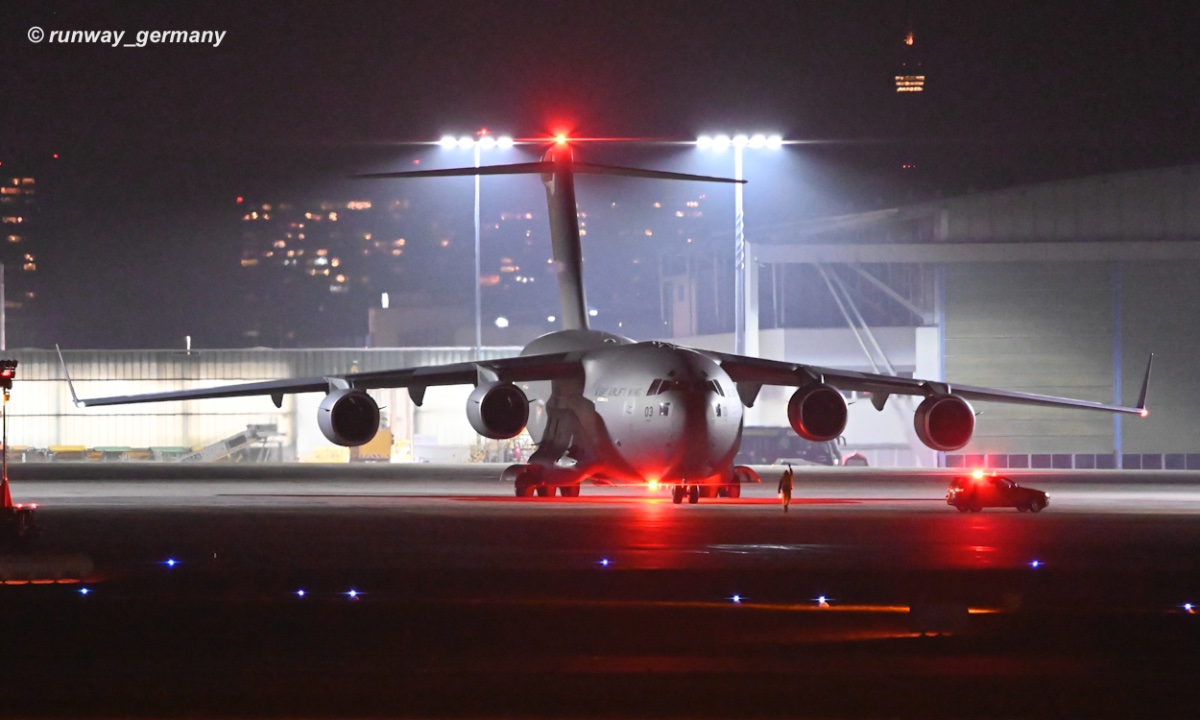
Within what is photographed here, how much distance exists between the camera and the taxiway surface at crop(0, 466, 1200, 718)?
1042 centimetres

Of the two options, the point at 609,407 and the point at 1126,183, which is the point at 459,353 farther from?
the point at 609,407

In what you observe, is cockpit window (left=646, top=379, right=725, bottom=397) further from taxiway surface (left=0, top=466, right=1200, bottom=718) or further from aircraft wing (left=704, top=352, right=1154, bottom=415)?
taxiway surface (left=0, top=466, right=1200, bottom=718)

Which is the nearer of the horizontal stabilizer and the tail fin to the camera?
the horizontal stabilizer

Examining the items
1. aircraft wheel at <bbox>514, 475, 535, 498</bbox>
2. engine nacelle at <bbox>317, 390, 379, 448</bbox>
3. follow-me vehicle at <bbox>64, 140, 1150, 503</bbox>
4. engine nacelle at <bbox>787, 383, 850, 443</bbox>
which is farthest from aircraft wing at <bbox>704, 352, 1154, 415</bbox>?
engine nacelle at <bbox>317, 390, 379, 448</bbox>

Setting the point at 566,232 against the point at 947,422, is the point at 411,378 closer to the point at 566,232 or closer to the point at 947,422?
the point at 566,232

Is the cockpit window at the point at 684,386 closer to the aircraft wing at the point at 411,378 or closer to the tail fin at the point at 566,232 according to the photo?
the aircraft wing at the point at 411,378

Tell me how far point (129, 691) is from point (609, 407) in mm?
23556

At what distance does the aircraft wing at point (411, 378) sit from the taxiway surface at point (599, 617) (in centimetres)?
711

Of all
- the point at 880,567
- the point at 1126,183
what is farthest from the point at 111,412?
the point at 880,567

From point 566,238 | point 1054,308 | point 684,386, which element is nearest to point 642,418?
point 684,386

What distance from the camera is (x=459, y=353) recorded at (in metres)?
67.8

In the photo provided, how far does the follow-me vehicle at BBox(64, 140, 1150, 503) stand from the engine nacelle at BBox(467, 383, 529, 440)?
2 cm

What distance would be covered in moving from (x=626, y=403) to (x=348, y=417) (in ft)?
20.3

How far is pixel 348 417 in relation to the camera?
3356 cm
